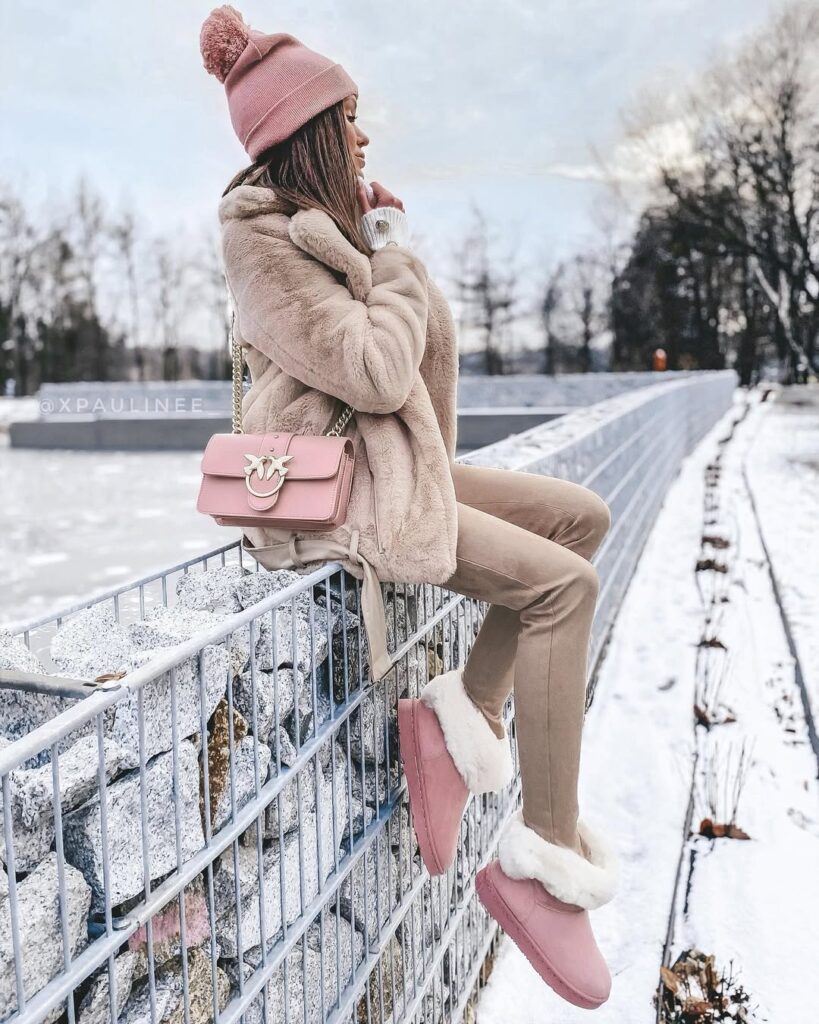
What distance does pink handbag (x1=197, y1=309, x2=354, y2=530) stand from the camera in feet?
5.27

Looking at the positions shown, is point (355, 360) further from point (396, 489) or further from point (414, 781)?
point (414, 781)

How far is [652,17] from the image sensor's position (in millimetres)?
28375

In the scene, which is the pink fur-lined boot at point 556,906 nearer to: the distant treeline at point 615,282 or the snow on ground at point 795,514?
the snow on ground at point 795,514

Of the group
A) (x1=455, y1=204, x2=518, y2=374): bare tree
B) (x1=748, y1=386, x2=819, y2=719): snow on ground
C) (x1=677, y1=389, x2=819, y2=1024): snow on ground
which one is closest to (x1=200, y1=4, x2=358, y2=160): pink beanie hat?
(x1=677, y1=389, x2=819, y2=1024): snow on ground

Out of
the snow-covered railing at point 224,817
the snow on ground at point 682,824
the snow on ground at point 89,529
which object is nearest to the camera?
the snow-covered railing at point 224,817

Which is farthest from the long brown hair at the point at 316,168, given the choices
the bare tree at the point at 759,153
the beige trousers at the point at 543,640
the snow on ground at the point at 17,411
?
the bare tree at the point at 759,153

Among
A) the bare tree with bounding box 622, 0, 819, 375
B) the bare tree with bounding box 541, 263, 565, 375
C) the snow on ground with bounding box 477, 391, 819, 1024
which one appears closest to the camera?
the snow on ground with bounding box 477, 391, 819, 1024

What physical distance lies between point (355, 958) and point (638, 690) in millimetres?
2773

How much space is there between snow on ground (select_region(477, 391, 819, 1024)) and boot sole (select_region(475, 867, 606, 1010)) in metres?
0.54

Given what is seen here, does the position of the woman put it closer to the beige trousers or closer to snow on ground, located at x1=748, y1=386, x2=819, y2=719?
the beige trousers

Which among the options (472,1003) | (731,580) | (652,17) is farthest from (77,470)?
(652,17)

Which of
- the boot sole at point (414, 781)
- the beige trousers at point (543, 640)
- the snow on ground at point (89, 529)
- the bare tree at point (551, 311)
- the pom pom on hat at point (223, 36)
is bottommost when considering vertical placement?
the snow on ground at point (89, 529)

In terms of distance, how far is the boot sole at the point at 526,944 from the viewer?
1677 mm

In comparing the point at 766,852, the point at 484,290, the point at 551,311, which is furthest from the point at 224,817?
the point at 551,311
